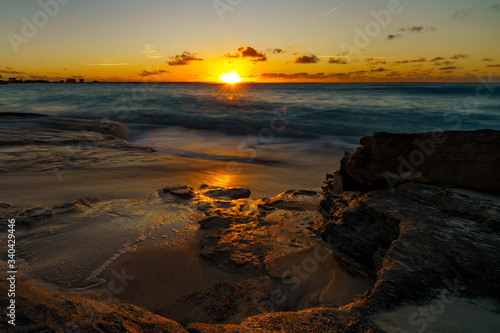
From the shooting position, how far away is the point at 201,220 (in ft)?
11.7

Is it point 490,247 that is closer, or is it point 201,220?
point 490,247

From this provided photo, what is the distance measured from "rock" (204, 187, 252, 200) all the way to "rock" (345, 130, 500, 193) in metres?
2.16

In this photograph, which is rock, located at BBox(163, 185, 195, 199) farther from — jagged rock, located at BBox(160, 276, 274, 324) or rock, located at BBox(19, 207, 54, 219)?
jagged rock, located at BBox(160, 276, 274, 324)

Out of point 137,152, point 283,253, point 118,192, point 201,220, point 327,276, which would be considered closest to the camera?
point 327,276

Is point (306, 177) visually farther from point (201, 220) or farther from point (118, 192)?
point (118, 192)

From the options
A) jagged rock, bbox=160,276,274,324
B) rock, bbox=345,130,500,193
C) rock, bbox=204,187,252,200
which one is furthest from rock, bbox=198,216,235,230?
rock, bbox=345,130,500,193

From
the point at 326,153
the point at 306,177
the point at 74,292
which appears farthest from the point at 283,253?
the point at 326,153

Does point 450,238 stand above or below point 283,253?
above

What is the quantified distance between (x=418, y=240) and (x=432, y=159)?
44.9 inches

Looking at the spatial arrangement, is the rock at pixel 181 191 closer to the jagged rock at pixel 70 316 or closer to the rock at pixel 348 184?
the rock at pixel 348 184

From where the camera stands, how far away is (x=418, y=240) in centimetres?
193

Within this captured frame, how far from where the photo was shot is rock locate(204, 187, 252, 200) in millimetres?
4600

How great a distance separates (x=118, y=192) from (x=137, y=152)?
353cm

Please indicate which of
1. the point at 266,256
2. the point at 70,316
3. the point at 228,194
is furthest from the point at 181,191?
the point at 70,316
